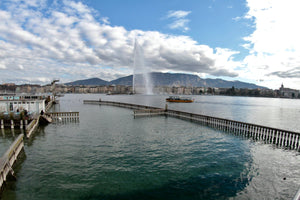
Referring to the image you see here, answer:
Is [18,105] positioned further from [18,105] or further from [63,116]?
[63,116]

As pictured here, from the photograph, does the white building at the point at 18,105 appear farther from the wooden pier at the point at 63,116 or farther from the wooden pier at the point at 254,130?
the wooden pier at the point at 254,130

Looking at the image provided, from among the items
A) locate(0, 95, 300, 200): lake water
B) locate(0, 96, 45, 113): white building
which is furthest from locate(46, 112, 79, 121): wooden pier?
locate(0, 95, 300, 200): lake water

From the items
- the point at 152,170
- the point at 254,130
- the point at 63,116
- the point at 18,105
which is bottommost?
the point at 152,170

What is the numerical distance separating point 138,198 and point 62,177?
547cm

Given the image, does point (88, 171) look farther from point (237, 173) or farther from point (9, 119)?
point (9, 119)

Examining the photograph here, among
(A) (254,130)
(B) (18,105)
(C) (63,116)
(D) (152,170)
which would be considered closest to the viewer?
(D) (152,170)

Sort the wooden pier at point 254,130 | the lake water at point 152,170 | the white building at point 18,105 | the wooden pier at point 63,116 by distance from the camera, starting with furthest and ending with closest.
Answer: the wooden pier at point 63,116, the white building at point 18,105, the wooden pier at point 254,130, the lake water at point 152,170

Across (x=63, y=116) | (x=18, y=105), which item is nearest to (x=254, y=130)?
(x=63, y=116)

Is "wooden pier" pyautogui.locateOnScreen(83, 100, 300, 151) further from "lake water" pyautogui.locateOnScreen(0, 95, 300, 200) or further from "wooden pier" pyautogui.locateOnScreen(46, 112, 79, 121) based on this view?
"wooden pier" pyautogui.locateOnScreen(46, 112, 79, 121)

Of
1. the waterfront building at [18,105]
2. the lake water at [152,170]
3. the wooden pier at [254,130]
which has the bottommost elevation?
the lake water at [152,170]

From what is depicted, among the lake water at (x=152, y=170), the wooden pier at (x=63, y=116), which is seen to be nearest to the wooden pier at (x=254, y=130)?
the lake water at (x=152, y=170)

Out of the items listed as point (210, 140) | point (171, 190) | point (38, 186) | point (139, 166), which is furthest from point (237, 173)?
point (38, 186)

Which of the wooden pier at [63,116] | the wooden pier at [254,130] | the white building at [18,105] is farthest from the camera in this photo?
the wooden pier at [63,116]

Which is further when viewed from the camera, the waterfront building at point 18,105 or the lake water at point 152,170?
the waterfront building at point 18,105
